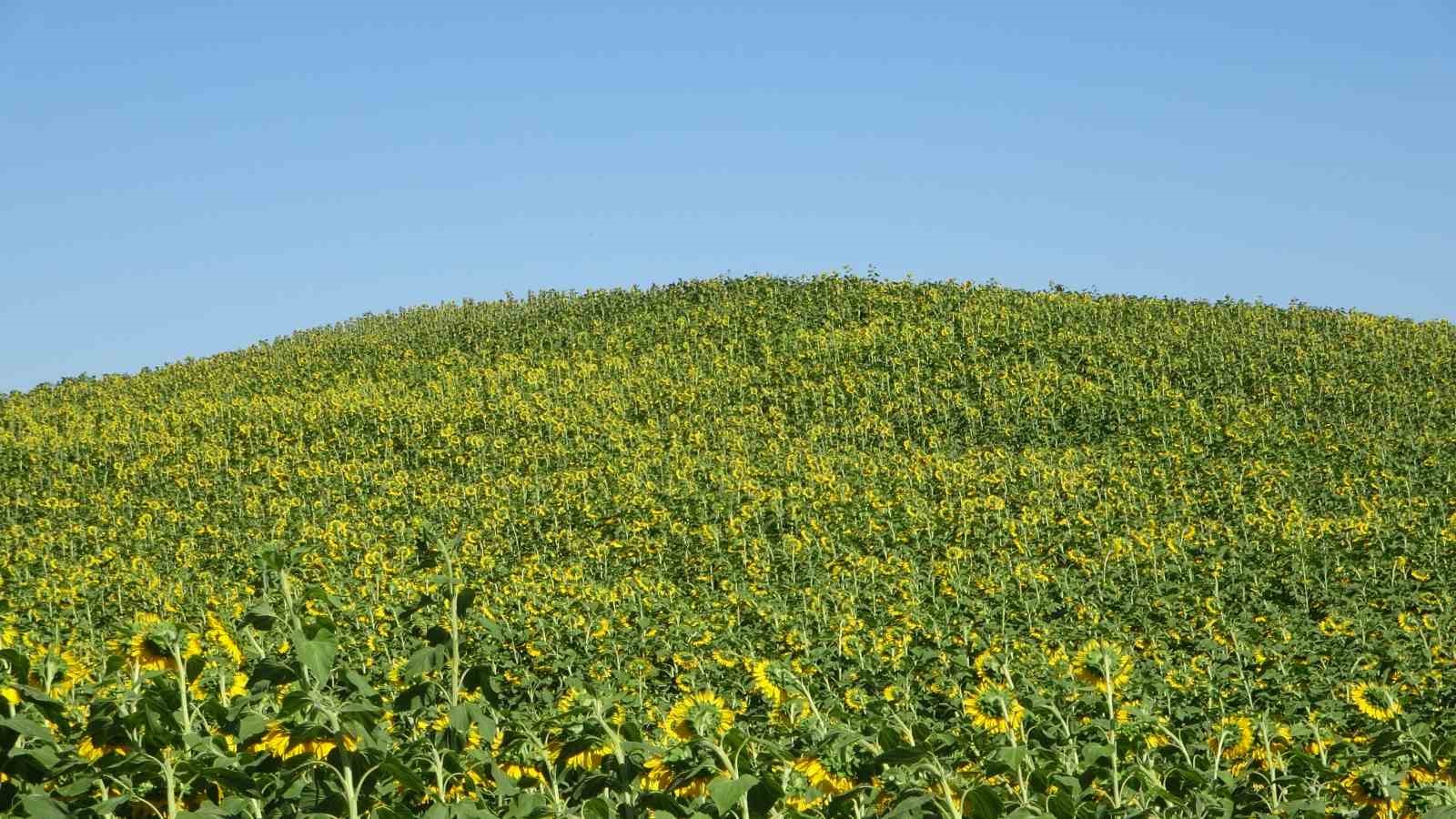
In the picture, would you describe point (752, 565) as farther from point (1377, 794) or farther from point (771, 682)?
point (1377, 794)

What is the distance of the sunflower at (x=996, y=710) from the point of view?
4.15 meters

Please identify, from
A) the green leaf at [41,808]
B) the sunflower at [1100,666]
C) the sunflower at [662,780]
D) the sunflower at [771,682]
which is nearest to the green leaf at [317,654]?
the green leaf at [41,808]

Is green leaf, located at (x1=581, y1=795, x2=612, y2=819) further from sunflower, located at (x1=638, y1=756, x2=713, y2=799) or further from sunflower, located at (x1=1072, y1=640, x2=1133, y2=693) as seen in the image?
sunflower, located at (x1=1072, y1=640, x2=1133, y2=693)

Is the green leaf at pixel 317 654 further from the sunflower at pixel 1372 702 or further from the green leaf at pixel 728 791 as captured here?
the sunflower at pixel 1372 702

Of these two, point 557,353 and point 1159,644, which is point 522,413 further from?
point 1159,644

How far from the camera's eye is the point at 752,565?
16.8 meters

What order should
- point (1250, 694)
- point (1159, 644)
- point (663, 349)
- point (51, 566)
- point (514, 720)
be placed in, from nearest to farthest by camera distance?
point (514, 720), point (1250, 694), point (1159, 644), point (51, 566), point (663, 349)

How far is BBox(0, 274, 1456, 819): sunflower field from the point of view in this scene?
135 inches

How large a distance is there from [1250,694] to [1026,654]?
81.3 inches

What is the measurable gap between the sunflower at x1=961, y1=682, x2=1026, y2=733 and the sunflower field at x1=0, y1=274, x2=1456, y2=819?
0.02 meters

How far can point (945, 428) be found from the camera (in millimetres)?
24000

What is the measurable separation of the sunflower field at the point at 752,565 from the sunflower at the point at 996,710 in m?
0.02

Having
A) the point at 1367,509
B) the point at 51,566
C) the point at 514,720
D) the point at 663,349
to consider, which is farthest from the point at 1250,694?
the point at 663,349

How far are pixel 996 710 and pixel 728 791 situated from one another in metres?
1.78
